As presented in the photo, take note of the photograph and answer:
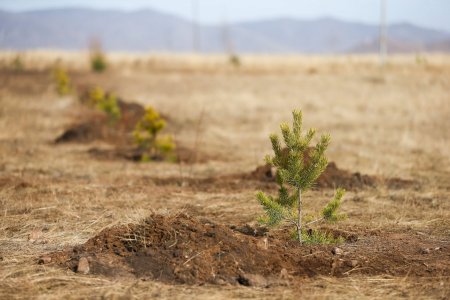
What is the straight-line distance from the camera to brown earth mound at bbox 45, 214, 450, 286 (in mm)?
4332

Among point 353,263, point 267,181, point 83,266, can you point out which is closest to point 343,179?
point 267,181

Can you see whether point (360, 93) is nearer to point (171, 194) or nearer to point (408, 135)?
point (408, 135)

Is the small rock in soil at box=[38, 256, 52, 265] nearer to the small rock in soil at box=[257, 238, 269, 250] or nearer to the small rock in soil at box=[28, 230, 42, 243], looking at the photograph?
the small rock in soil at box=[28, 230, 42, 243]

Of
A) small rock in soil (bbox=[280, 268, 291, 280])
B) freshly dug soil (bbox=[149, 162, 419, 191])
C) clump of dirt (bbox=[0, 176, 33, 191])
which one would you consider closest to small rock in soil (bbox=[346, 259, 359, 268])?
small rock in soil (bbox=[280, 268, 291, 280])

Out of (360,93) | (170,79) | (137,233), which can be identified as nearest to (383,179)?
(137,233)

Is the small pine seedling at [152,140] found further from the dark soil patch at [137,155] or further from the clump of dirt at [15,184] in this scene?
the clump of dirt at [15,184]

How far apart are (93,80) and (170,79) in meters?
4.20

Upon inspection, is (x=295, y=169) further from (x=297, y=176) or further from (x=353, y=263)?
(x=353, y=263)

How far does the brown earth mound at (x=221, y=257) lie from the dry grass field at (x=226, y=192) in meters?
0.03

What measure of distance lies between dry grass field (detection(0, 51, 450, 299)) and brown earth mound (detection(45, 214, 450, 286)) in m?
0.03

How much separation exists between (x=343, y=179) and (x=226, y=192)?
172 centimetres

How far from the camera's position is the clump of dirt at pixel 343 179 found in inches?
302

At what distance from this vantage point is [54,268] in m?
4.46

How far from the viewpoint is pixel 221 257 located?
4441 mm
